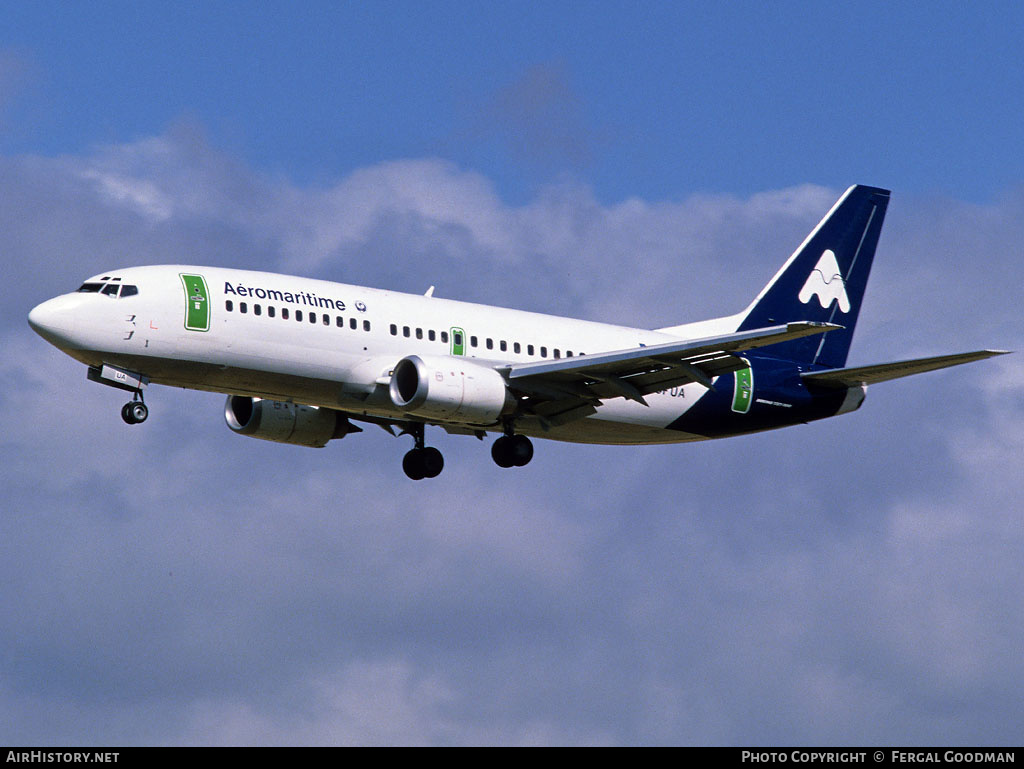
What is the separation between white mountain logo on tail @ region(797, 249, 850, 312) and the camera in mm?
56375

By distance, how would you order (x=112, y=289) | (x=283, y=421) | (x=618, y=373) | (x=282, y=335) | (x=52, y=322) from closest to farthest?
(x=52, y=322)
(x=112, y=289)
(x=282, y=335)
(x=618, y=373)
(x=283, y=421)

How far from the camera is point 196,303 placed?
143 ft

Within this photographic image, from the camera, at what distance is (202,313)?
43.5m

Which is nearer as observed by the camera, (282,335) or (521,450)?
(282,335)

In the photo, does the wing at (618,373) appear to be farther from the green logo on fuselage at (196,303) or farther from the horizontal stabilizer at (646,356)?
the green logo on fuselage at (196,303)

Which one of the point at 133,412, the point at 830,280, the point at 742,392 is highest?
the point at 830,280

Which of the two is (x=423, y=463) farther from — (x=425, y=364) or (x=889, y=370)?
(x=889, y=370)

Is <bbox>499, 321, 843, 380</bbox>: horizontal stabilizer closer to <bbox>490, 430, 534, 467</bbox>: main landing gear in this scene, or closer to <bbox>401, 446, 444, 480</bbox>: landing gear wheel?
<bbox>490, 430, 534, 467</bbox>: main landing gear

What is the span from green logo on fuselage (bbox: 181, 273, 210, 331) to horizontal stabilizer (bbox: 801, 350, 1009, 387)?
61.6 feet

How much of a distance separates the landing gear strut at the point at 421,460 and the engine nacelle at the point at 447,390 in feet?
16.5

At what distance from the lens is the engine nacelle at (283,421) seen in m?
50.5

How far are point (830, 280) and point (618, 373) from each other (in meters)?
13.1

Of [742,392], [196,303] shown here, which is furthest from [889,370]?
[196,303]
